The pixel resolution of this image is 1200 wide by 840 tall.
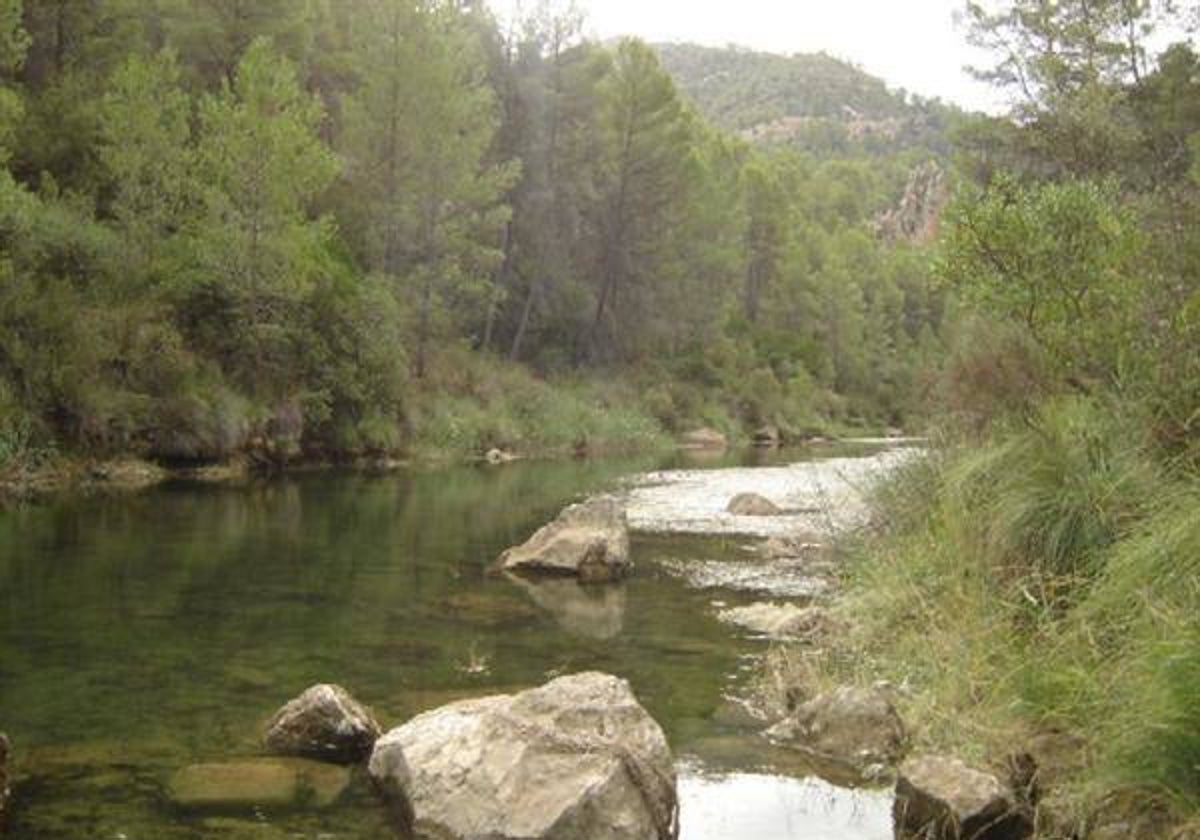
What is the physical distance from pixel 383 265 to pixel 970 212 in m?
34.2

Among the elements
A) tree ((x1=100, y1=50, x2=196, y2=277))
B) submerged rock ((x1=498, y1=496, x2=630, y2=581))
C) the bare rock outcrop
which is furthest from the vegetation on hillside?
the bare rock outcrop

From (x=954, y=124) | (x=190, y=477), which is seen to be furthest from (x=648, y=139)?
(x=190, y=477)

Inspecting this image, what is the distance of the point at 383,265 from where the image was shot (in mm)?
44094

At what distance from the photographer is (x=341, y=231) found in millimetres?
44656

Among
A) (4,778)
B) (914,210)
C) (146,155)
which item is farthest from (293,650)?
(914,210)

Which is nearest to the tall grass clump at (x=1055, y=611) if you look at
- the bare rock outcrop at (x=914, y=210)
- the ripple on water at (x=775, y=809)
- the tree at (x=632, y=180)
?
the ripple on water at (x=775, y=809)

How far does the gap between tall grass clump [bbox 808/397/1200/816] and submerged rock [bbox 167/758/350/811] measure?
12.3ft

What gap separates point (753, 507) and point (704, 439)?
35.1 m

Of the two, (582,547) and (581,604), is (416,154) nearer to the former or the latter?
(582,547)

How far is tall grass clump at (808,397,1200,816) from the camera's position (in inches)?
245

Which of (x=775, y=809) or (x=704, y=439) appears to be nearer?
(x=775, y=809)

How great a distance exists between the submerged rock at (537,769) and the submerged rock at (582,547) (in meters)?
8.11

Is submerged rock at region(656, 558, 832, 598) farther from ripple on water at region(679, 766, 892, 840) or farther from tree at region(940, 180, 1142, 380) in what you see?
ripple on water at region(679, 766, 892, 840)

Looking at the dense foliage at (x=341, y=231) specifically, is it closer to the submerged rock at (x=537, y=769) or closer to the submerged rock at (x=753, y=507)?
the submerged rock at (x=753, y=507)
